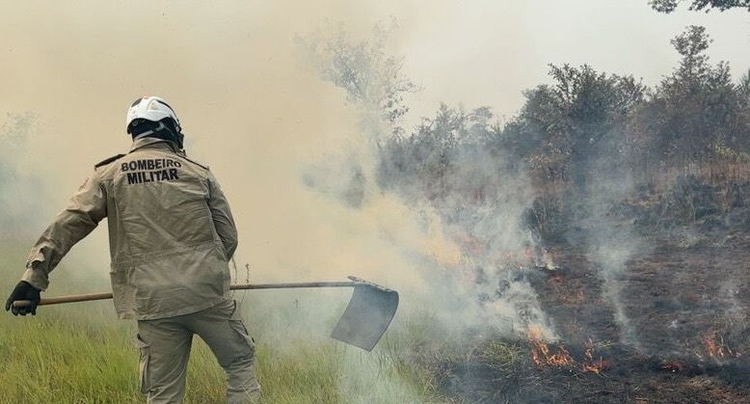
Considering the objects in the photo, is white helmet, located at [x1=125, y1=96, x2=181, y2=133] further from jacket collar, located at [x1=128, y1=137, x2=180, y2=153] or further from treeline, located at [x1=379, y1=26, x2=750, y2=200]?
treeline, located at [x1=379, y1=26, x2=750, y2=200]

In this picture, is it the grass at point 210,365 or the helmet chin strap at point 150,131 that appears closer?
the helmet chin strap at point 150,131

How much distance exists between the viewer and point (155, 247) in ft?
9.98

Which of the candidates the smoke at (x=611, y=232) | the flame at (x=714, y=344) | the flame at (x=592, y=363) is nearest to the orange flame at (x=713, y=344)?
the flame at (x=714, y=344)

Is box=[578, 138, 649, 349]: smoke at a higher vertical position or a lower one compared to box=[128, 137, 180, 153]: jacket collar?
lower

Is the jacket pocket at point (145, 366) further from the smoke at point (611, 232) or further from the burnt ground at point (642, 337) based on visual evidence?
the smoke at point (611, 232)

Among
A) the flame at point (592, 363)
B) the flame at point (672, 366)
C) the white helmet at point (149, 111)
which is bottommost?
the flame at point (672, 366)

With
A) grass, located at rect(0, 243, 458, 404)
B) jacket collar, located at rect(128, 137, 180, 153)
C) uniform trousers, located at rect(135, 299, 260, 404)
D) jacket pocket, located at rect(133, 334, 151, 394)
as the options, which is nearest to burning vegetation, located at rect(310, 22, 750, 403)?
grass, located at rect(0, 243, 458, 404)

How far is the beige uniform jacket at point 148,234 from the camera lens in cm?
302

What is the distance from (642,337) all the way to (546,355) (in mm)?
1105

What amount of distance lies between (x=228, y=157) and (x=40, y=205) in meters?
3.88

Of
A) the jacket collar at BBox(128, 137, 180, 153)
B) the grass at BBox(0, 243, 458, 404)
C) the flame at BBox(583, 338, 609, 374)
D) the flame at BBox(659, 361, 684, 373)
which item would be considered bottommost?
the flame at BBox(659, 361, 684, 373)

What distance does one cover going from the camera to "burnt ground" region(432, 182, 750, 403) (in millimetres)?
4188

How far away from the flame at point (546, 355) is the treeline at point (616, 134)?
655 centimetres

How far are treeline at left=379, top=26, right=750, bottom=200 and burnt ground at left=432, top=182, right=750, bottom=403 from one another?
3.77 meters
